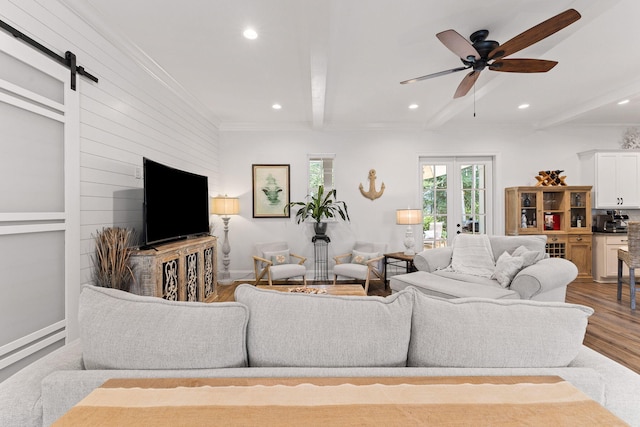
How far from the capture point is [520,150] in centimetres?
519

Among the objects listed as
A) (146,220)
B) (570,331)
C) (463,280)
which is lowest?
(463,280)

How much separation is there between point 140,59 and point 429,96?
10.9 feet

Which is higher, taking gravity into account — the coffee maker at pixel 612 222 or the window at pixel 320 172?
the window at pixel 320 172

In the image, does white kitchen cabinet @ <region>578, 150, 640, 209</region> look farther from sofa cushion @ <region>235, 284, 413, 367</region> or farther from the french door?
sofa cushion @ <region>235, 284, 413, 367</region>

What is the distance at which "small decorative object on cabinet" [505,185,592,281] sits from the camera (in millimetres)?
4785

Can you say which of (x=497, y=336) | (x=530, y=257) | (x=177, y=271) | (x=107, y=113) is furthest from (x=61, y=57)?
(x=530, y=257)

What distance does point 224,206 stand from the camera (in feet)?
15.2

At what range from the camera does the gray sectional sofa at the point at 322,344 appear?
2.74 ft

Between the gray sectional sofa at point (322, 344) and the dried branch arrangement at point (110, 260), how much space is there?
62.1 inches

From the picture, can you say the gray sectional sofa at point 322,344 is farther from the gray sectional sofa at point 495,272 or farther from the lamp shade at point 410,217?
the lamp shade at point 410,217

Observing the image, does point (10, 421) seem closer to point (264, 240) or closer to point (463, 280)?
point (463, 280)

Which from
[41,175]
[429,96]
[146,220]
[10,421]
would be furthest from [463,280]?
[41,175]

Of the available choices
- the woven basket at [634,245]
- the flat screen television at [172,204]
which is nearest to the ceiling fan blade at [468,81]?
the woven basket at [634,245]

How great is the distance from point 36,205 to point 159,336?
1.70m
